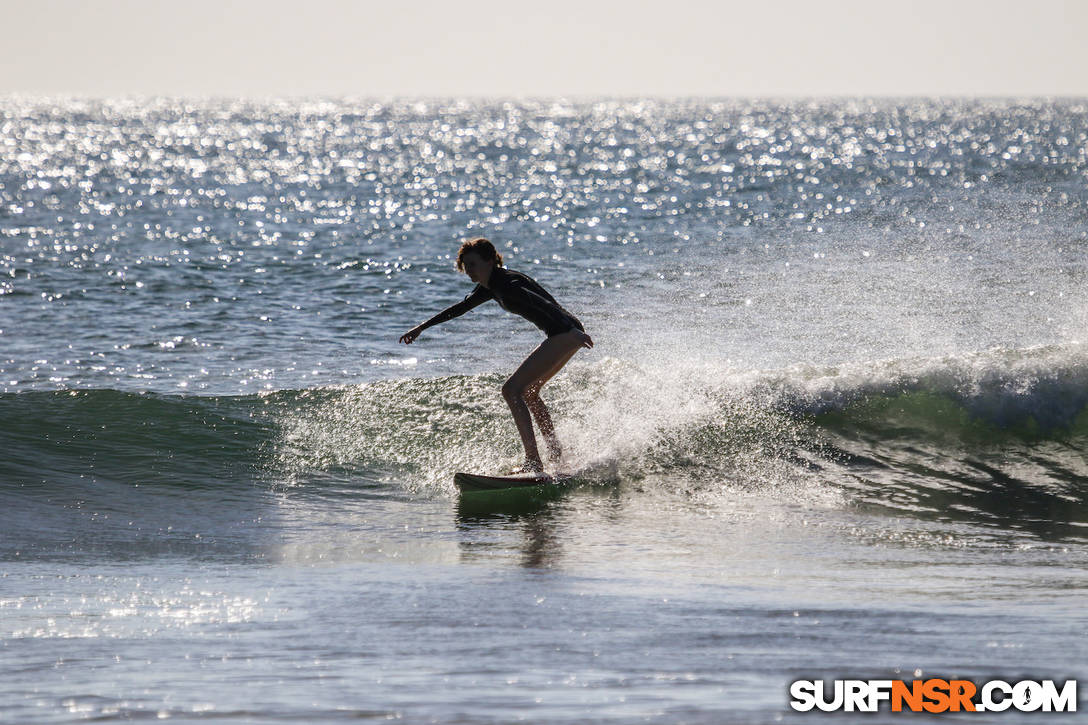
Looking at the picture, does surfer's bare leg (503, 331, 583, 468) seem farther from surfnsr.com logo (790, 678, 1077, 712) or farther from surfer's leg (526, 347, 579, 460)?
surfnsr.com logo (790, 678, 1077, 712)

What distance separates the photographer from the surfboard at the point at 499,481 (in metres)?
8.18

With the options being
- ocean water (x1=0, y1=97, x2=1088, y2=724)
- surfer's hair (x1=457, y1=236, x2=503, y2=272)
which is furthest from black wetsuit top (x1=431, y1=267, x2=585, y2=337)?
ocean water (x1=0, y1=97, x2=1088, y2=724)

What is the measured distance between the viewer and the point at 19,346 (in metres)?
14.2

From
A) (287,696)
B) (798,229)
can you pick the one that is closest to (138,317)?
(287,696)

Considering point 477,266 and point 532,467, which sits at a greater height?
point 477,266

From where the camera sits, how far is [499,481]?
819 centimetres

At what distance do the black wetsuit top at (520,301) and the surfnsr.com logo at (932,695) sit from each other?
4.25 metres

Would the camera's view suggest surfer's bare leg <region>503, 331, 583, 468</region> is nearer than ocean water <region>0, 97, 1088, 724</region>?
No

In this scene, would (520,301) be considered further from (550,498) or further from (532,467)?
(550,498)

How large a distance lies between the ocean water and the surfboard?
164 millimetres

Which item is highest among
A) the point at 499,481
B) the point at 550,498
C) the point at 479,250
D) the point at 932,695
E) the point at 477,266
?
the point at 479,250

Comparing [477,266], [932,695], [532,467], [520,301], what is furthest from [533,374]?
[932,695]

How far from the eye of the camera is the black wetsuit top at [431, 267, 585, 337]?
25.9ft

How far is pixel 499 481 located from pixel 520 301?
1.28 m
